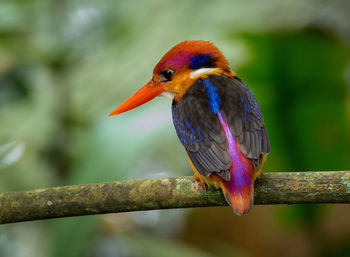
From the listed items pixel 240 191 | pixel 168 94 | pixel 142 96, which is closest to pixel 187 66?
pixel 168 94

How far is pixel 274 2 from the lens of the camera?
3840mm

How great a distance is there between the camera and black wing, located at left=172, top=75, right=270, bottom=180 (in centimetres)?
186

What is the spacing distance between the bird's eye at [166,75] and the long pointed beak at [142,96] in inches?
1.6

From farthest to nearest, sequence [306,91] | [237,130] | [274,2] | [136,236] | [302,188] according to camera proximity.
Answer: [274,2] → [306,91] → [136,236] → [237,130] → [302,188]

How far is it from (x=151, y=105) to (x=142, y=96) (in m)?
0.22

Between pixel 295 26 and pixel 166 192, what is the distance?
1.92 metres

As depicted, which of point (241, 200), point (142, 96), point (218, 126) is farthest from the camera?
point (142, 96)

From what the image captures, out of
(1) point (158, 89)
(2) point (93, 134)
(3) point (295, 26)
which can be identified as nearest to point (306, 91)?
(3) point (295, 26)

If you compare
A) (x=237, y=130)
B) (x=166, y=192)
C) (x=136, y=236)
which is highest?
(x=237, y=130)

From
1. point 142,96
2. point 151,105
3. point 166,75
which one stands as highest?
point 166,75

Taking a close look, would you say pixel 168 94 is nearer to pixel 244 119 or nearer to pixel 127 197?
pixel 244 119

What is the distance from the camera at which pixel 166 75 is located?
2371mm

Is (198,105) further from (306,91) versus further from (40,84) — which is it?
(40,84)

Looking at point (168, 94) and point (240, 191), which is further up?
point (168, 94)
